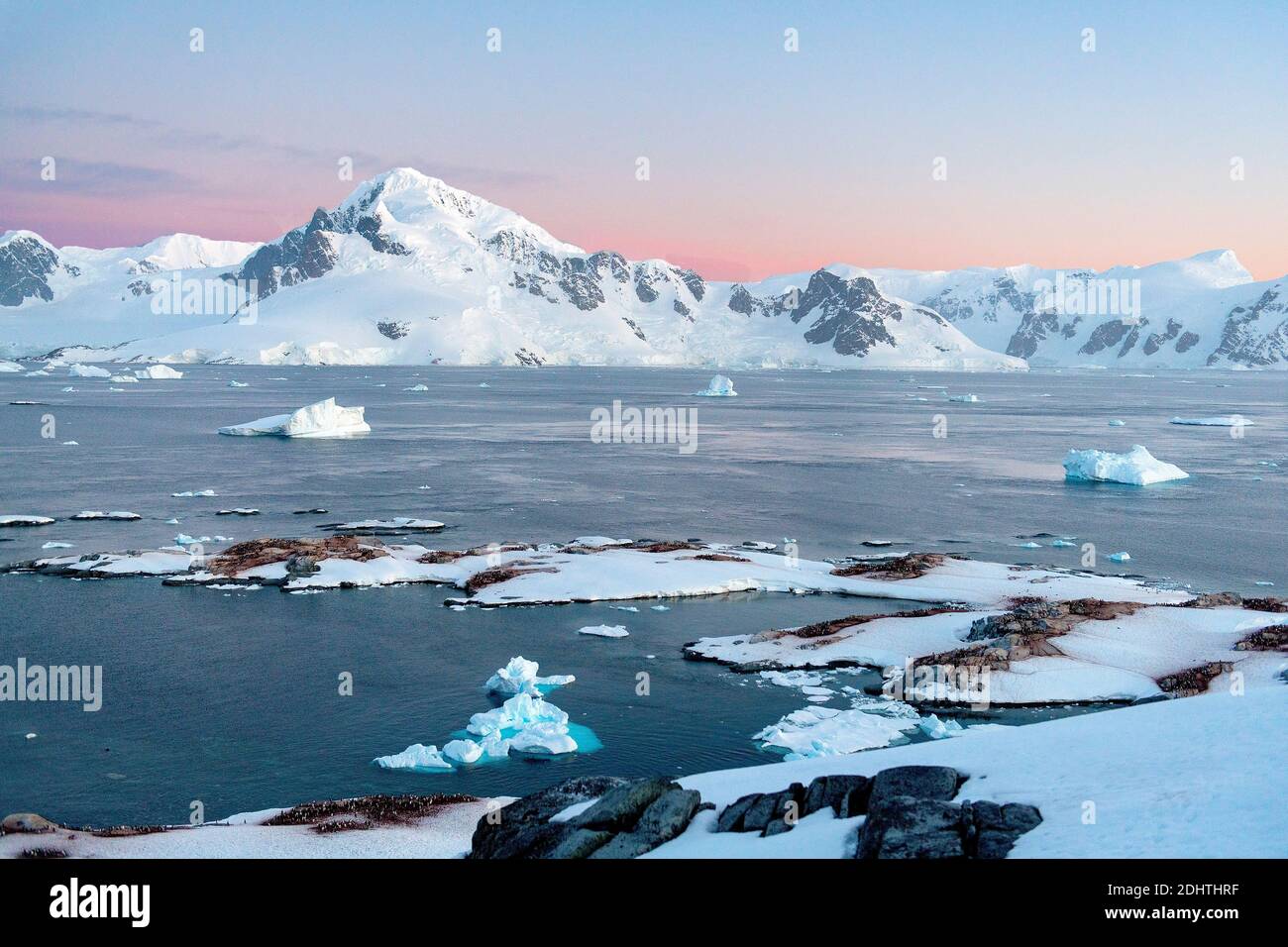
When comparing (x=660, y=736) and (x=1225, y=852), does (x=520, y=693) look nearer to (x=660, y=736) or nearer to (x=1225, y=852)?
(x=660, y=736)

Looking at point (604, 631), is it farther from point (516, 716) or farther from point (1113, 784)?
point (1113, 784)

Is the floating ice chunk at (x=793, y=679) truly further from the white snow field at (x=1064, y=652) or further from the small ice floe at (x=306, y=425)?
the small ice floe at (x=306, y=425)

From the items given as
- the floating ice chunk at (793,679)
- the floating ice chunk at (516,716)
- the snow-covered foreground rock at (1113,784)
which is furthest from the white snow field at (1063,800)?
the floating ice chunk at (793,679)

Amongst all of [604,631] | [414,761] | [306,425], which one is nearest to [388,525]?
[604,631]

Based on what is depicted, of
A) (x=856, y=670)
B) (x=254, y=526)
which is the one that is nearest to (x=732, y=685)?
(x=856, y=670)

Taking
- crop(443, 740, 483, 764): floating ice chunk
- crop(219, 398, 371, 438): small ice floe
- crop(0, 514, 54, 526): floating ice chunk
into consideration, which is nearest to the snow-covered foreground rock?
crop(443, 740, 483, 764): floating ice chunk
